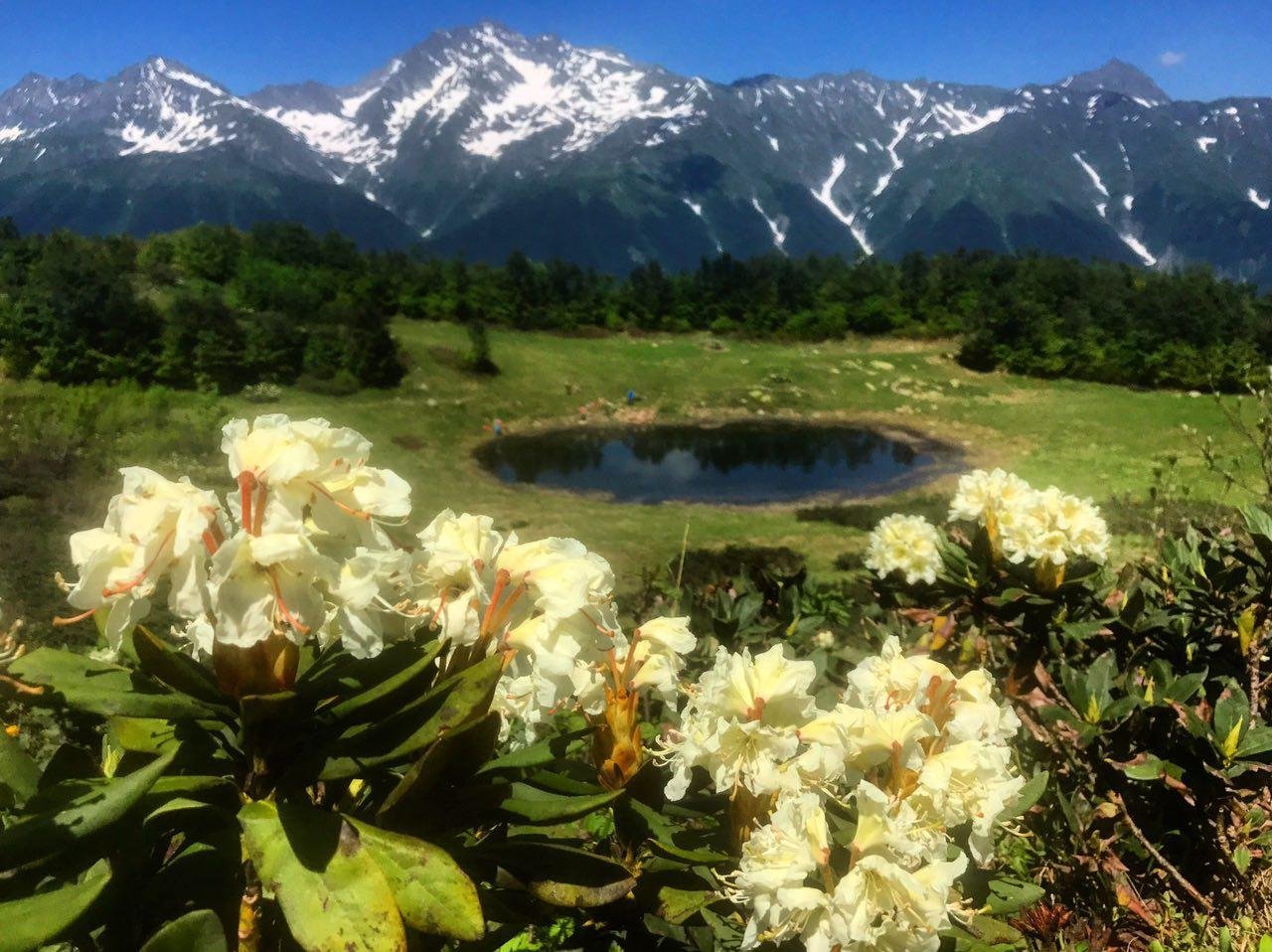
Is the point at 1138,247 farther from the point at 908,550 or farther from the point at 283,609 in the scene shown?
the point at 283,609

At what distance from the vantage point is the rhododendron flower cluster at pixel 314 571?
90 cm

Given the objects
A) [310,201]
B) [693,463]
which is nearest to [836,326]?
[693,463]

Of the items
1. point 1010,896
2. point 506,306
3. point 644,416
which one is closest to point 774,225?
point 506,306

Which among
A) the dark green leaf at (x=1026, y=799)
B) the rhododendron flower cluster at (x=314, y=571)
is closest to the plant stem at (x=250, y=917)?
the rhododendron flower cluster at (x=314, y=571)

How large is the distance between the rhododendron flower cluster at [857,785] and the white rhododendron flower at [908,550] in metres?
1.96

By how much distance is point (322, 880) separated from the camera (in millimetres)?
875

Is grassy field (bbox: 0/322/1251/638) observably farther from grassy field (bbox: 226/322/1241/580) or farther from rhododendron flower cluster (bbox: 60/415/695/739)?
rhododendron flower cluster (bbox: 60/415/695/739)

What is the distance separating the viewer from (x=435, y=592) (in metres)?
1.12

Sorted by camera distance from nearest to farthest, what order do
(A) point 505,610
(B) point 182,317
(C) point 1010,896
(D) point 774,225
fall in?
(A) point 505,610 < (C) point 1010,896 < (B) point 182,317 < (D) point 774,225

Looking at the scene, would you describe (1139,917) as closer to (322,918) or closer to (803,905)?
(803,905)

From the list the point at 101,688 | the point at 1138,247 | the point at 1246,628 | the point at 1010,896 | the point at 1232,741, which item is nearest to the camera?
the point at 101,688

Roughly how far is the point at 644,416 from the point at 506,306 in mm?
11272

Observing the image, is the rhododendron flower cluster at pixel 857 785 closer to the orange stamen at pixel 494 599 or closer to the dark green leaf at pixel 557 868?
the dark green leaf at pixel 557 868

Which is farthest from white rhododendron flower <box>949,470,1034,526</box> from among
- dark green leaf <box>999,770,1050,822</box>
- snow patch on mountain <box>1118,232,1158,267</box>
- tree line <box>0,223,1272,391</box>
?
snow patch on mountain <box>1118,232,1158,267</box>
